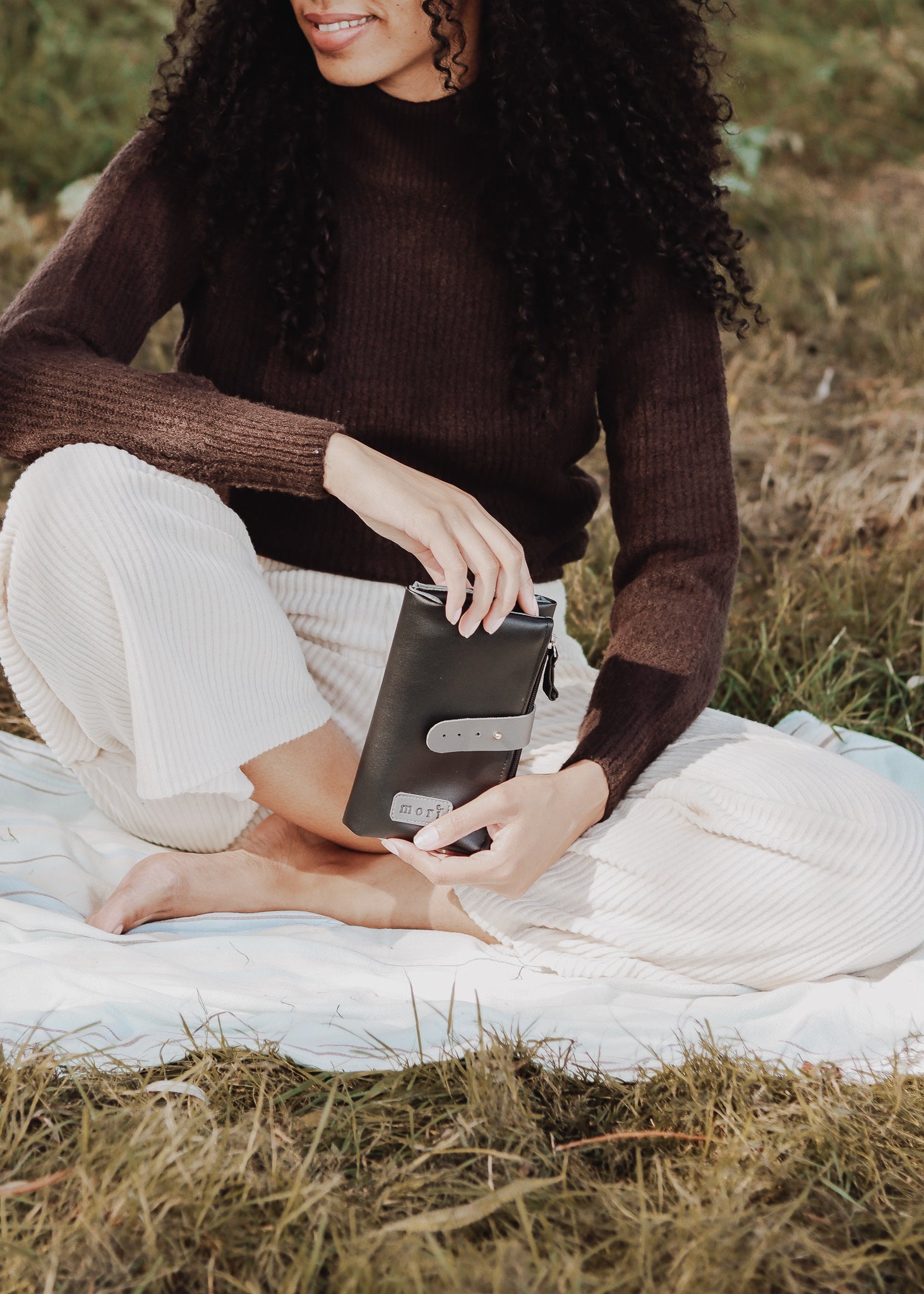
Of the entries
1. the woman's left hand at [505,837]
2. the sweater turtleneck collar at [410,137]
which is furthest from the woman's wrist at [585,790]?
the sweater turtleneck collar at [410,137]

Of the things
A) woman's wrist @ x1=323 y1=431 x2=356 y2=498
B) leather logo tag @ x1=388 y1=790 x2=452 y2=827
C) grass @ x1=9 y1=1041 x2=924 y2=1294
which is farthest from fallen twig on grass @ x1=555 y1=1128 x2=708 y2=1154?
woman's wrist @ x1=323 y1=431 x2=356 y2=498

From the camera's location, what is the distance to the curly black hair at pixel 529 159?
5.68ft

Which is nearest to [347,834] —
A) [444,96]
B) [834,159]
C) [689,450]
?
[689,450]

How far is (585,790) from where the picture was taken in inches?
62.1

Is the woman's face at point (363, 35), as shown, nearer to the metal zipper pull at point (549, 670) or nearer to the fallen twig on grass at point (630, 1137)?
the metal zipper pull at point (549, 670)

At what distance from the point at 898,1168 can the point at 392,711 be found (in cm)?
71

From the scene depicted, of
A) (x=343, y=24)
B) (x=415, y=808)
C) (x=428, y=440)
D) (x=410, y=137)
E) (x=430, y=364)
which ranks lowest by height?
(x=415, y=808)

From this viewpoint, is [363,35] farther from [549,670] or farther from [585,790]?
[585,790]

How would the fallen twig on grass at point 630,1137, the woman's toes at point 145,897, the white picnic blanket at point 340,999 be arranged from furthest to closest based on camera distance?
the woman's toes at point 145,897, the white picnic blanket at point 340,999, the fallen twig on grass at point 630,1137

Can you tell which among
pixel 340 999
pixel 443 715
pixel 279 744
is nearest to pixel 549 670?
pixel 443 715

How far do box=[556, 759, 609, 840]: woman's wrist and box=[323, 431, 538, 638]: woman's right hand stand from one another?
9.5 inches

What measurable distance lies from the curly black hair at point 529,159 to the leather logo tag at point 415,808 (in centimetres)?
65

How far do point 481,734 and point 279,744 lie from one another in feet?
0.87

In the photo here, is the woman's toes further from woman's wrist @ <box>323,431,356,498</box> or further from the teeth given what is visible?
the teeth
